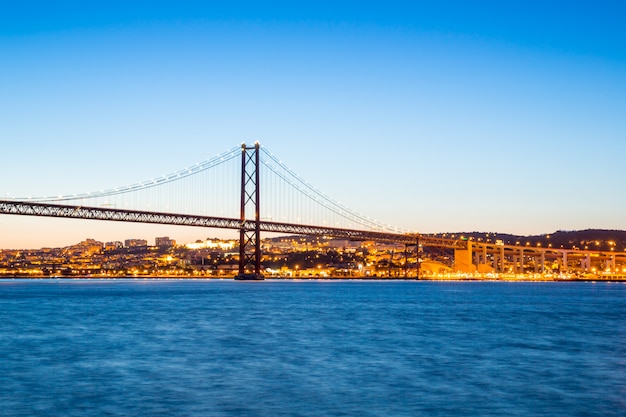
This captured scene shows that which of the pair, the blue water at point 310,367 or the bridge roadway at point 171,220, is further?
the bridge roadway at point 171,220

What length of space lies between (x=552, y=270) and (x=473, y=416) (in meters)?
138

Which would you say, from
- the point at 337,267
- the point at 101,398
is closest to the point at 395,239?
the point at 337,267

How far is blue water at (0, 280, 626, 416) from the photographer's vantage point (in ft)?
40.1

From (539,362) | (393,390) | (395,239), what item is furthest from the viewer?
(395,239)

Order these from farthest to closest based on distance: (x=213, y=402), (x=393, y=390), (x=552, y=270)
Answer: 1. (x=552, y=270)
2. (x=393, y=390)
3. (x=213, y=402)

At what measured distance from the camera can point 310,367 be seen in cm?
1675

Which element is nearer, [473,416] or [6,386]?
[473,416]

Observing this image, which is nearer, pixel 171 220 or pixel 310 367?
pixel 310 367

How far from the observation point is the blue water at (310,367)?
1223 cm

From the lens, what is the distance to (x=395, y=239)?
89.8m

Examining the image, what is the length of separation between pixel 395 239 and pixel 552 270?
208 feet

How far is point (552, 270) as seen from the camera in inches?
5595

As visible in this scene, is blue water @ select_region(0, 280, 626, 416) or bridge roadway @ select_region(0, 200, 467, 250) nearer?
blue water @ select_region(0, 280, 626, 416)

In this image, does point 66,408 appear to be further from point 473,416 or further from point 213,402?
point 473,416
